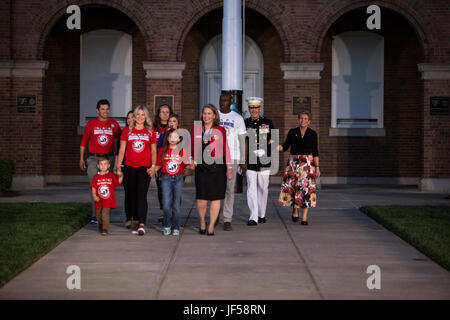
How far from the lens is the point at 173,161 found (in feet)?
32.3

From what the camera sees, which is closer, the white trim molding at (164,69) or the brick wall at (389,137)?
the white trim molding at (164,69)

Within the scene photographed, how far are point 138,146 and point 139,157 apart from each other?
16 cm

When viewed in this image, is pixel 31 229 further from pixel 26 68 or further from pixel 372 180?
pixel 372 180

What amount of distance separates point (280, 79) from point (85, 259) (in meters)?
12.7

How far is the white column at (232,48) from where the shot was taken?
14.8 metres

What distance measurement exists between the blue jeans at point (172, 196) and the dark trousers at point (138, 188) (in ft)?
1.02

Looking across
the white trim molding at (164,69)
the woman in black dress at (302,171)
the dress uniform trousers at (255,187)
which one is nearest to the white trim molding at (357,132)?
the white trim molding at (164,69)

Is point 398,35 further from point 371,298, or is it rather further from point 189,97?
point 371,298

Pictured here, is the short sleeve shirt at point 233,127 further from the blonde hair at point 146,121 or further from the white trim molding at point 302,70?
the white trim molding at point 302,70

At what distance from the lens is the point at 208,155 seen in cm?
985

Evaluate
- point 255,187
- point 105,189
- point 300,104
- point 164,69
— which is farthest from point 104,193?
point 300,104

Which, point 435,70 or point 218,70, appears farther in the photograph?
point 218,70

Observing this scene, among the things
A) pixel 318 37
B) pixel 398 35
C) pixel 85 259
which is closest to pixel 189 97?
pixel 318 37

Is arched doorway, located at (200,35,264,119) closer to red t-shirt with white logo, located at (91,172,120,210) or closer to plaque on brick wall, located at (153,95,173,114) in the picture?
plaque on brick wall, located at (153,95,173,114)
